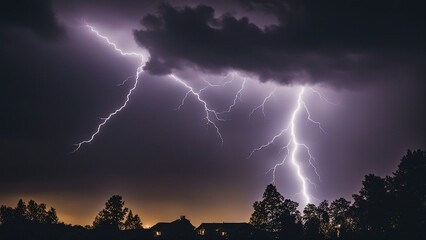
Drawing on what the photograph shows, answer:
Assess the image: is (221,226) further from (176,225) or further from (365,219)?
(365,219)

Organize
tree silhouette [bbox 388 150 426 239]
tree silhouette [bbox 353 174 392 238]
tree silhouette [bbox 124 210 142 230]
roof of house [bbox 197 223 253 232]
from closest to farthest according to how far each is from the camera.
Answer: tree silhouette [bbox 388 150 426 239] → tree silhouette [bbox 353 174 392 238] → roof of house [bbox 197 223 253 232] → tree silhouette [bbox 124 210 142 230]

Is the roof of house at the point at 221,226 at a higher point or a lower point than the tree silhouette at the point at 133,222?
lower

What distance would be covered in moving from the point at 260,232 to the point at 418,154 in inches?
614

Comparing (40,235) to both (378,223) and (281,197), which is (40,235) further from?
(378,223)

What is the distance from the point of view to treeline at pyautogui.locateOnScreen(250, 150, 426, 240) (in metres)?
37.9

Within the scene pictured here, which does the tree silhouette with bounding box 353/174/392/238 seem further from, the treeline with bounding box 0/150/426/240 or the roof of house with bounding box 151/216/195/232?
the roof of house with bounding box 151/216/195/232

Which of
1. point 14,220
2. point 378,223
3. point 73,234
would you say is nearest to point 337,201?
point 378,223

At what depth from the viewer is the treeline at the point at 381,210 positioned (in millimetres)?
37906

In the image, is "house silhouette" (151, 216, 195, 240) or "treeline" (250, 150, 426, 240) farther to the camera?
"house silhouette" (151, 216, 195, 240)

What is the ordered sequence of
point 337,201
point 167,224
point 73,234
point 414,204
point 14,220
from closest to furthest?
point 414,204 → point 14,220 → point 73,234 → point 167,224 → point 337,201

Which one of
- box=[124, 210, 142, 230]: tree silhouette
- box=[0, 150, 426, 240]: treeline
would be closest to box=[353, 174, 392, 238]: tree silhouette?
box=[0, 150, 426, 240]: treeline

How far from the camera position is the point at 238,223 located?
6750 cm

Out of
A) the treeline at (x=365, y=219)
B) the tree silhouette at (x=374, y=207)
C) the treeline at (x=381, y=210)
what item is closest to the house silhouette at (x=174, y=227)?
the treeline at (x=365, y=219)

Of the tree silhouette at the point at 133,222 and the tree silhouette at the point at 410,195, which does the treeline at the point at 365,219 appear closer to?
the tree silhouette at the point at 410,195
